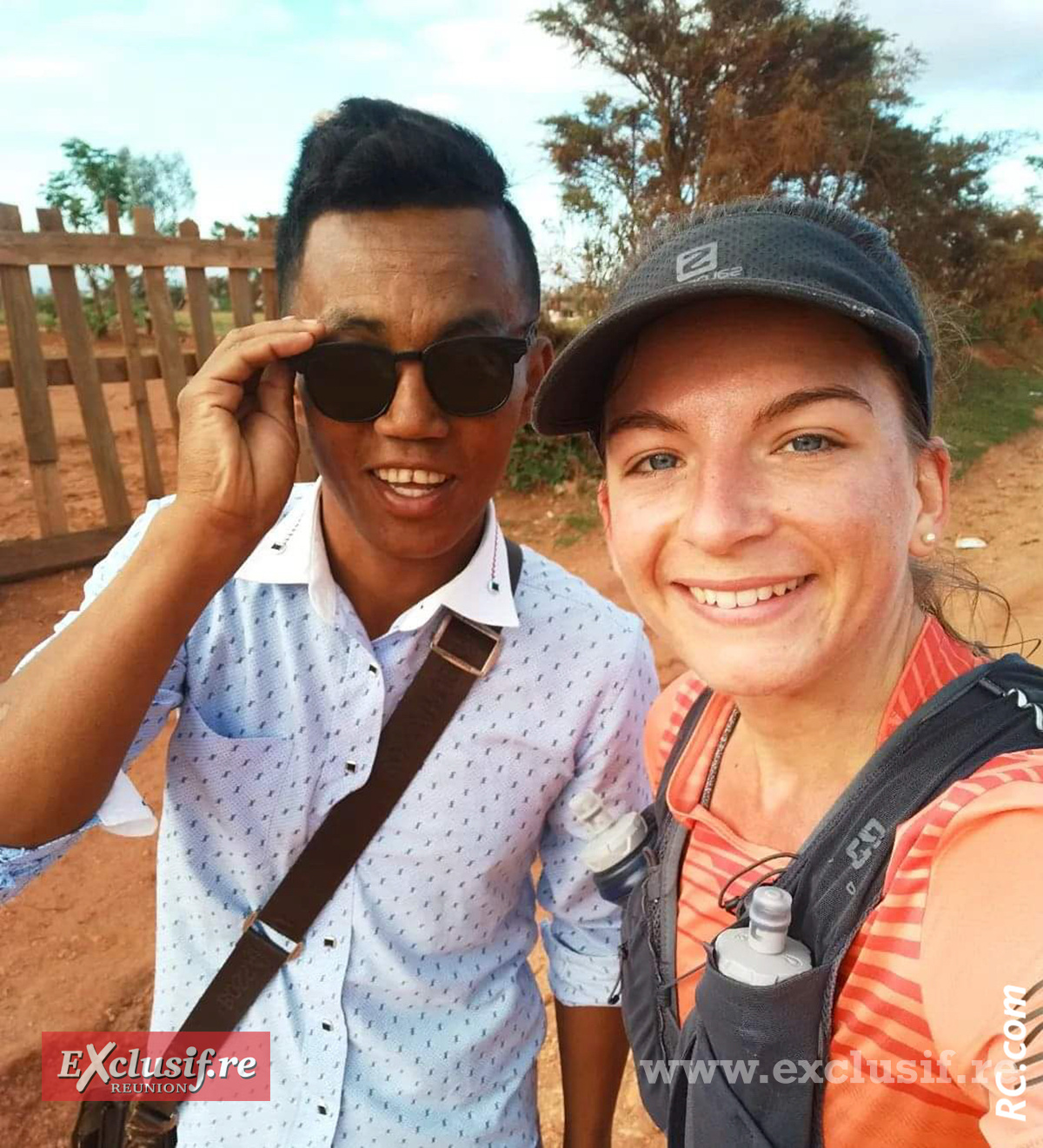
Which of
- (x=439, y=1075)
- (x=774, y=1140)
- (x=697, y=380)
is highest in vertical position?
(x=697, y=380)

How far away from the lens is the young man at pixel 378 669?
1613 millimetres

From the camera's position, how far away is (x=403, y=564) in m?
1.81

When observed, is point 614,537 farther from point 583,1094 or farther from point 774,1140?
point 583,1094

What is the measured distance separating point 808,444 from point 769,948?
27.3 inches

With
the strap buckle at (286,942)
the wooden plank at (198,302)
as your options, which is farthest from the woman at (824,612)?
the wooden plank at (198,302)

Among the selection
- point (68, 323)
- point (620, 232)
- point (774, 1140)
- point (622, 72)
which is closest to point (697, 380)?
point (774, 1140)

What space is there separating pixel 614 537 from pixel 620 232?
8752 mm

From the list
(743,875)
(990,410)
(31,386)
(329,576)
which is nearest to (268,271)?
(31,386)

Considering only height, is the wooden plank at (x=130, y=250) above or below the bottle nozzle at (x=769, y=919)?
above

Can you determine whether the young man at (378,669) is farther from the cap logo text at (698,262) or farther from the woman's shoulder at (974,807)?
the woman's shoulder at (974,807)

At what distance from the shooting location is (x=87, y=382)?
19.4 ft

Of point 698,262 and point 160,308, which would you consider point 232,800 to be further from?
point 160,308

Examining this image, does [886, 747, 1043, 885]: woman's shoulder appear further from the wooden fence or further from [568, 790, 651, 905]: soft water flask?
the wooden fence

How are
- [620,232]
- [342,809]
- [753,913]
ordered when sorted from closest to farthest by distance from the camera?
[753,913] < [342,809] < [620,232]
